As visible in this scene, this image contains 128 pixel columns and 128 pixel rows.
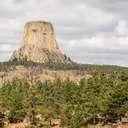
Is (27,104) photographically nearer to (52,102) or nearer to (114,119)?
(52,102)

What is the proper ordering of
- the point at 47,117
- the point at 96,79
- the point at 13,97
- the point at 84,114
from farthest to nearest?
the point at 13,97 → the point at 96,79 → the point at 47,117 → the point at 84,114

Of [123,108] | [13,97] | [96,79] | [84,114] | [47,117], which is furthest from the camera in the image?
[13,97]

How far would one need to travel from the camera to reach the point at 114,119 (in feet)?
333

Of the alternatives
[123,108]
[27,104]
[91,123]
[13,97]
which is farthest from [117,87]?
[13,97]

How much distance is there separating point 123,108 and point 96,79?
2677 centimetres

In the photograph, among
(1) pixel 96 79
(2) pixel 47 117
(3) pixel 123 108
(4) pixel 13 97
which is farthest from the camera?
(4) pixel 13 97

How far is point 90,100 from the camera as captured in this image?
10306cm

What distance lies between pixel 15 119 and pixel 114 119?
1559 inches

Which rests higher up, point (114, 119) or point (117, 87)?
point (117, 87)

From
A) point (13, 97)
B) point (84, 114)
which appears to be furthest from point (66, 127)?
point (13, 97)

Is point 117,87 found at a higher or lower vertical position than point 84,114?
A: higher

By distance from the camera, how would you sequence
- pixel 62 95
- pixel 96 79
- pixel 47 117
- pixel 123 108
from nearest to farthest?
pixel 123 108 < pixel 47 117 < pixel 96 79 < pixel 62 95

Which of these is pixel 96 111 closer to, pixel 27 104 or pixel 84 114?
pixel 84 114

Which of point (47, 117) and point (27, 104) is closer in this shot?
point (47, 117)
